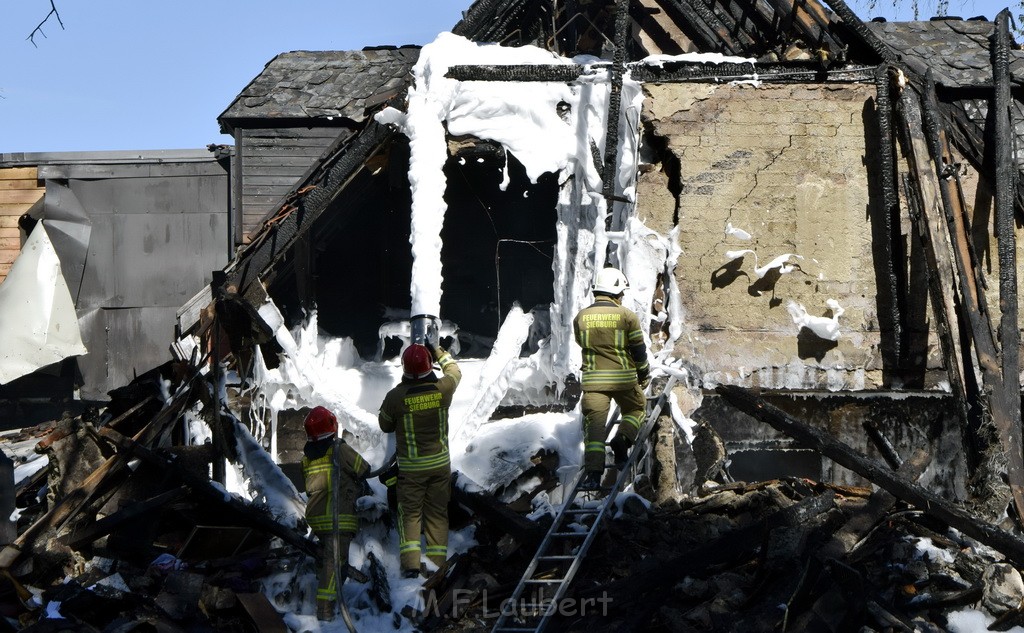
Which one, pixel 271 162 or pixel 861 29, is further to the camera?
pixel 271 162

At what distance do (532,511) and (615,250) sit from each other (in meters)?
2.70

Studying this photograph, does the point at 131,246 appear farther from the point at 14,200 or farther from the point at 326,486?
the point at 326,486

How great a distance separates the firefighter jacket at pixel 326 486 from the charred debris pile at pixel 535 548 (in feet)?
0.84

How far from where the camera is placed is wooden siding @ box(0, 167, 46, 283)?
485 inches

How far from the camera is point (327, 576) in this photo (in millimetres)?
6941

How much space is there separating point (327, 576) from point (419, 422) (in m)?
1.21

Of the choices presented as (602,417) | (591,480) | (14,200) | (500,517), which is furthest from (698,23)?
(14,200)

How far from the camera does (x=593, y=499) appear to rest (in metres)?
7.54

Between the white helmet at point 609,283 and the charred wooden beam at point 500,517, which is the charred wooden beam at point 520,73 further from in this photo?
the charred wooden beam at point 500,517

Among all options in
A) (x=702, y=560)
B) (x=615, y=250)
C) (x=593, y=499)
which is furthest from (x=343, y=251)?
(x=702, y=560)

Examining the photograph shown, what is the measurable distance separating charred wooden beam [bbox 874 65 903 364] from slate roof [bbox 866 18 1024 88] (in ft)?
2.31

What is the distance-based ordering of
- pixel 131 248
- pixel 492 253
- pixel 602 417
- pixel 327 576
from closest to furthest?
pixel 327 576
pixel 602 417
pixel 492 253
pixel 131 248

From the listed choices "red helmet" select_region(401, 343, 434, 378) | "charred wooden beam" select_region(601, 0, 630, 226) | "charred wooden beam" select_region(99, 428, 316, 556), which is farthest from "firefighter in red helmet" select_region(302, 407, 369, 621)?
"charred wooden beam" select_region(601, 0, 630, 226)

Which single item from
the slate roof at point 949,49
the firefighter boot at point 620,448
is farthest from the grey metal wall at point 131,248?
the slate roof at point 949,49
